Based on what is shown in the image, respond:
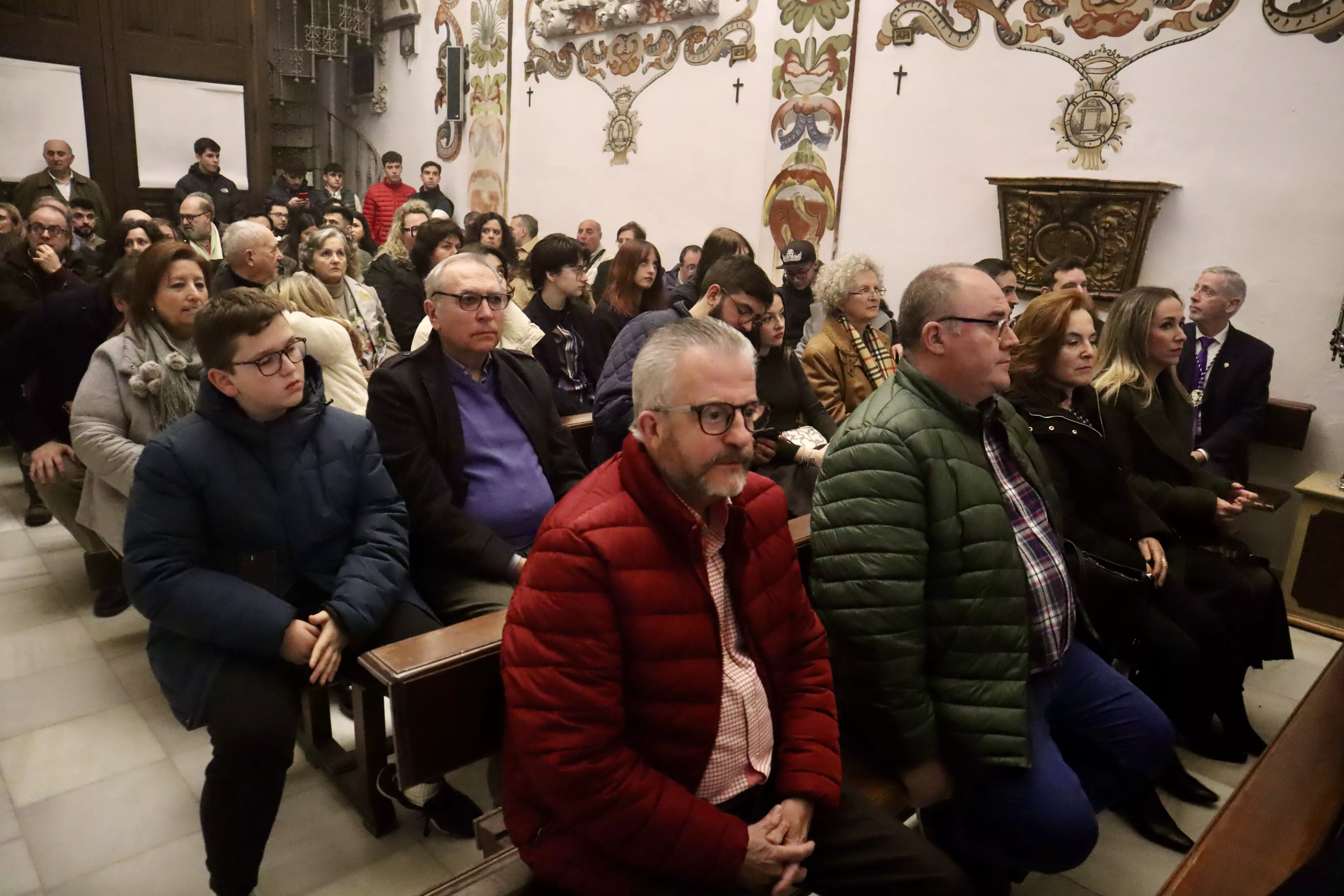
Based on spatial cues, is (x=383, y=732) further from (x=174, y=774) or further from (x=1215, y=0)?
(x=1215, y=0)

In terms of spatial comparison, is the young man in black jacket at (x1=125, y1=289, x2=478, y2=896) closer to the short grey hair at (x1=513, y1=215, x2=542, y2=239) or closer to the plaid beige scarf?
the plaid beige scarf

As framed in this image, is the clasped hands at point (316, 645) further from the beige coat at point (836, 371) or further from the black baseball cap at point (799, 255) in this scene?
the black baseball cap at point (799, 255)

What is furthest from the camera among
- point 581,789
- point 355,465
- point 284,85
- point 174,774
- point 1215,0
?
point 284,85

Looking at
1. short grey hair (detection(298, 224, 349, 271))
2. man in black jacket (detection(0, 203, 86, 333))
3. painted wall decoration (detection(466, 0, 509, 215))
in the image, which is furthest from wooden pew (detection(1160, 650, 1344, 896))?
painted wall decoration (detection(466, 0, 509, 215))

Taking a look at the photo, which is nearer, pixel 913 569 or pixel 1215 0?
pixel 913 569

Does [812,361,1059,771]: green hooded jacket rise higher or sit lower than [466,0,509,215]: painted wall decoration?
lower

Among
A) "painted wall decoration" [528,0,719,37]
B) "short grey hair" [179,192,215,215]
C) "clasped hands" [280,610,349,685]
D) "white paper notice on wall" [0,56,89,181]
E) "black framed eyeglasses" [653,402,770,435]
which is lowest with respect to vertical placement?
"clasped hands" [280,610,349,685]

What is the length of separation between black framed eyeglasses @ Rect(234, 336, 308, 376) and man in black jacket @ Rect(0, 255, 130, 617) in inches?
68.0

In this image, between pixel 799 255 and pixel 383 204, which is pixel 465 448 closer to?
pixel 799 255

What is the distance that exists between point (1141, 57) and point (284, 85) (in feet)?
35.8

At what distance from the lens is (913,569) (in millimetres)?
1804

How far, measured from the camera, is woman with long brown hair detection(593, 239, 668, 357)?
14.4 ft

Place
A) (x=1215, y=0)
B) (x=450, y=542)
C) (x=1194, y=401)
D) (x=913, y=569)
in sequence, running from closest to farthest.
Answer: (x=913, y=569), (x=450, y=542), (x=1194, y=401), (x=1215, y=0)

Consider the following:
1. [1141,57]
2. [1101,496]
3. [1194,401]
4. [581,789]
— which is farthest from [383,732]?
[1141,57]
